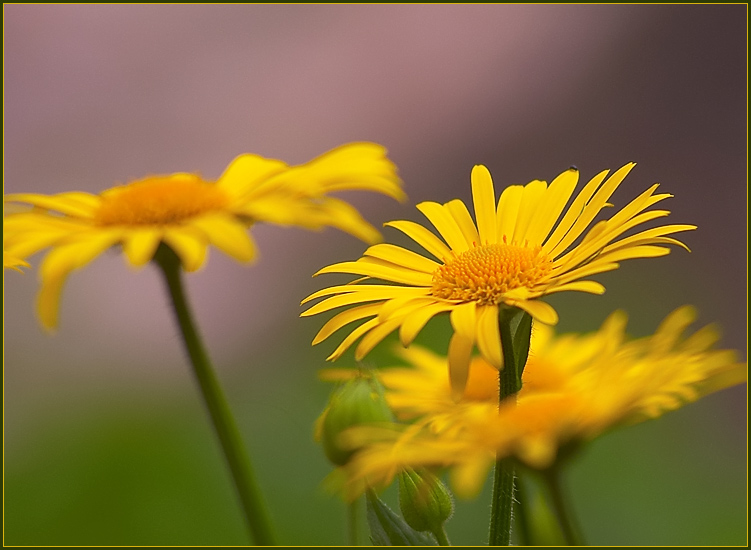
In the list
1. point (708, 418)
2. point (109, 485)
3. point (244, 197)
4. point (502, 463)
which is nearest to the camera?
point (502, 463)

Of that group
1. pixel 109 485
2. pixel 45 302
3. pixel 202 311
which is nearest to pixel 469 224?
pixel 45 302

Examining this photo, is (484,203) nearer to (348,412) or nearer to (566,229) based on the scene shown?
(566,229)

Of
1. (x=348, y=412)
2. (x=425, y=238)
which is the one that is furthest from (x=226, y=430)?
(x=425, y=238)

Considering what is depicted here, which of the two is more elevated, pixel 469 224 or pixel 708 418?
pixel 469 224

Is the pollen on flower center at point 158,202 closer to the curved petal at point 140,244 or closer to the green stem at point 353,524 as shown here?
the curved petal at point 140,244

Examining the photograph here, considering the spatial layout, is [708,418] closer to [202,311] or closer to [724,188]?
[724,188]

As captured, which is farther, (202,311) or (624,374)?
(202,311)

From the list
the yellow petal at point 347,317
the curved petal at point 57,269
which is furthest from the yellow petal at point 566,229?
the curved petal at point 57,269

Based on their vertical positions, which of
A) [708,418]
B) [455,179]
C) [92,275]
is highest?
[455,179]
